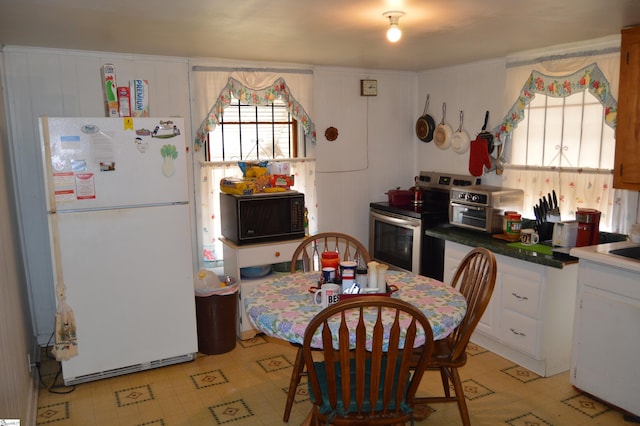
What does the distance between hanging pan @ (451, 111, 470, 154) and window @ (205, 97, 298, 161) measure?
140 cm

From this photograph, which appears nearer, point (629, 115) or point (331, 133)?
point (629, 115)

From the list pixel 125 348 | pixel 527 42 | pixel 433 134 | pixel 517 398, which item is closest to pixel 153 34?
pixel 125 348

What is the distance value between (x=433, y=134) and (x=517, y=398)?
2.54 m

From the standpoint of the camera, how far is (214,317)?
3531 mm

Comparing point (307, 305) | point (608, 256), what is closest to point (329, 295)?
point (307, 305)

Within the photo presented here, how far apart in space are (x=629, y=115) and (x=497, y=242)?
3.64ft

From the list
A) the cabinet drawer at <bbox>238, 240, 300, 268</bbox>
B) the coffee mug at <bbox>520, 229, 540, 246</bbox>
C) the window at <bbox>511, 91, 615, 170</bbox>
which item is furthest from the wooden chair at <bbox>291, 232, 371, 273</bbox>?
the window at <bbox>511, 91, 615, 170</bbox>

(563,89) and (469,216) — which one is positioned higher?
(563,89)

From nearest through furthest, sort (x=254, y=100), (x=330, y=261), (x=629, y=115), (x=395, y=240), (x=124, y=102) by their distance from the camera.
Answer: (x=330, y=261) < (x=629, y=115) < (x=124, y=102) < (x=254, y=100) < (x=395, y=240)

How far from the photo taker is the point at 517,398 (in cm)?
290

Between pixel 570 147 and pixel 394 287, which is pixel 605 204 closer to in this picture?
pixel 570 147

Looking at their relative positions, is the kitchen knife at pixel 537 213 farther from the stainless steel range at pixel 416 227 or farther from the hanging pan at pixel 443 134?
the hanging pan at pixel 443 134

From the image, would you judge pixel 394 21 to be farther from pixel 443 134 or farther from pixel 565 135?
pixel 443 134

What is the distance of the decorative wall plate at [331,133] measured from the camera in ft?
14.8
